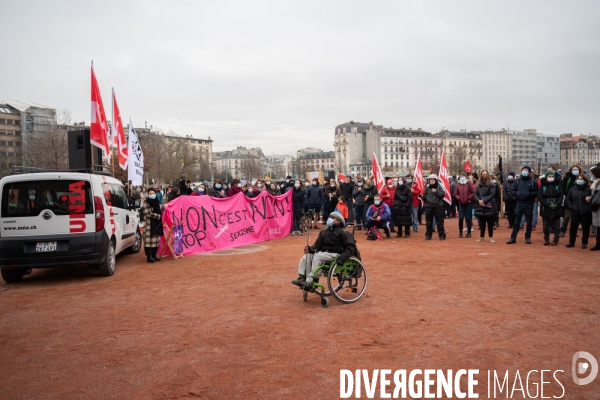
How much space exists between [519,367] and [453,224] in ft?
53.4

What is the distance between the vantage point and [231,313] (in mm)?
7359

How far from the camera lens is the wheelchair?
25.3ft

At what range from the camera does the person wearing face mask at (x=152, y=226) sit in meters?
12.5

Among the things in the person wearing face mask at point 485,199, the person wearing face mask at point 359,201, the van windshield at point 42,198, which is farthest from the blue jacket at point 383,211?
the van windshield at point 42,198

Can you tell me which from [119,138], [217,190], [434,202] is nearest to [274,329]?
[434,202]

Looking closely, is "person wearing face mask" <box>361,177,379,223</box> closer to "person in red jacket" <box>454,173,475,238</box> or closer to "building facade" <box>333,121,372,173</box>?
"person in red jacket" <box>454,173,475,238</box>

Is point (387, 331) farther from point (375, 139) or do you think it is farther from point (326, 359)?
point (375, 139)

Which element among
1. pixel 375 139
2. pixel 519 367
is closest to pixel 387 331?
pixel 519 367

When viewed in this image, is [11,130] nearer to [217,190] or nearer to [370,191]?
[217,190]

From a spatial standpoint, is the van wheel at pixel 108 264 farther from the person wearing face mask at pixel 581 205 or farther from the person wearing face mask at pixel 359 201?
the person wearing face mask at pixel 581 205

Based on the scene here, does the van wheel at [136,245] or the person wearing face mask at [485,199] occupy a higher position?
the person wearing face mask at [485,199]

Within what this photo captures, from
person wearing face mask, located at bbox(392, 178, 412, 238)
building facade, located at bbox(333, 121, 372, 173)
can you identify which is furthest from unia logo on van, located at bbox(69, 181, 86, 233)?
building facade, located at bbox(333, 121, 372, 173)

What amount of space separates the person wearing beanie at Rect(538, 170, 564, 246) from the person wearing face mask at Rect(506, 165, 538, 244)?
289mm

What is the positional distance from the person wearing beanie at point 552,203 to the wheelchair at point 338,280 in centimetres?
821
